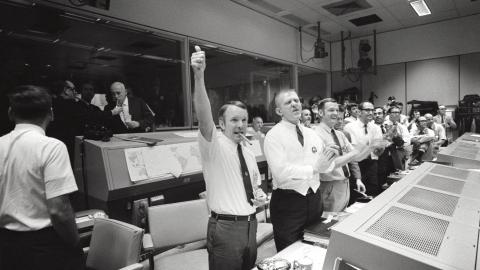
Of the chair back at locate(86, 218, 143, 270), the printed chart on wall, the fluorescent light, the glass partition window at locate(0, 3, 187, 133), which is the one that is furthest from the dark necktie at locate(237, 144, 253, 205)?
the fluorescent light

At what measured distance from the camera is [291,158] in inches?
81.4

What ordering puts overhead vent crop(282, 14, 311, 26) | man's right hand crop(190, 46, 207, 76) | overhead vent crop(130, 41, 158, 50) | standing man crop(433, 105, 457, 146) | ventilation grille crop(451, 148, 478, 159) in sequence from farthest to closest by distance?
standing man crop(433, 105, 457, 146)
overhead vent crop(282, 14, 311, 26)
overhead vent crop(130, 41, 158, 50)
ventilation grille crop(451, 148, 478, 159)
man's right hand crop(190, 46, 207, 76)

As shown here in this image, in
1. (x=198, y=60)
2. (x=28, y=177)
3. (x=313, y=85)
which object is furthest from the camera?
(x=313, y=85)

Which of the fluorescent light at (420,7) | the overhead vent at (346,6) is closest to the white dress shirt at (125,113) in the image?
the overhead vent at (346,6)

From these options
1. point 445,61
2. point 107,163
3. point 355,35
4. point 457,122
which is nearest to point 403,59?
point 445,61

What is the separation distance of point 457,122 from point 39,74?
8223 mm

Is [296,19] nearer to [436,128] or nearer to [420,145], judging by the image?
[420,145]

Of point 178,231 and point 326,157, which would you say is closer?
point 326,157

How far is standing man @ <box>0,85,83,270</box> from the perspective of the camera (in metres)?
1.61

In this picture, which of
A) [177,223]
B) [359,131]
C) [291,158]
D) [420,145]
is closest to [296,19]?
[359,131]

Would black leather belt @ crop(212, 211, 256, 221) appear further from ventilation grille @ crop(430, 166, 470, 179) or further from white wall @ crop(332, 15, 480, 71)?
white wall @ crop(332, 15, 480, 71)

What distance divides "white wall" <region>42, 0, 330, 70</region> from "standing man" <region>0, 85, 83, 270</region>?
2.09 metres

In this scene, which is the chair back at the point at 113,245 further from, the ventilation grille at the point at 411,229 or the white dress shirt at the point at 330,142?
the white dress shirt at the point at 330,142

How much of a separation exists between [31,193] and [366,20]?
23.3ft
